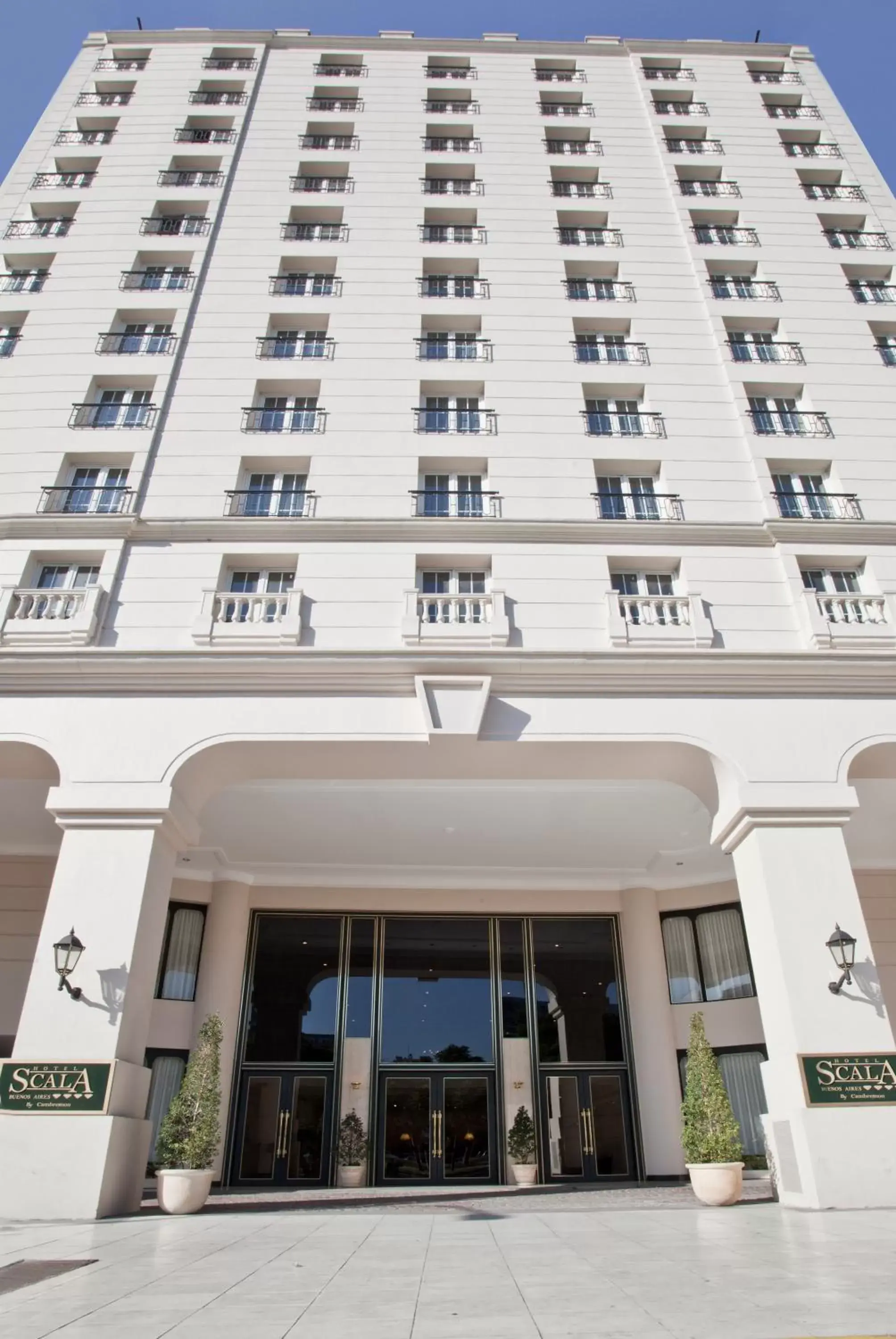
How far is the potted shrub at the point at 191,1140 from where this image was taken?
9906mm

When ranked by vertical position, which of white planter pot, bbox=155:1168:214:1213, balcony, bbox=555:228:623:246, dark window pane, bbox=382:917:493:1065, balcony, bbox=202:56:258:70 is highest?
balcony, bbox=202:56:258:70

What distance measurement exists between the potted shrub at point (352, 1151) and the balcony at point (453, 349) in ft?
51.1

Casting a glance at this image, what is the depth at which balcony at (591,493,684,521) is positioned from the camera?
14.8 metres

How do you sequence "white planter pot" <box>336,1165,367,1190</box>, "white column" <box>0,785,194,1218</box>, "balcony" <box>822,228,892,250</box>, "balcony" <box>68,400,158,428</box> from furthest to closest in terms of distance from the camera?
1. "balcony" <box>822,228,892,250</box>
2. "balcony" <box>68,400,158,428</box>
3. "white planter pot" <box>336,1165,367,1190</box>
4. "white column" <box>0,785,194,1218</box>

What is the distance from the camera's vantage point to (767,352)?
57.8ft

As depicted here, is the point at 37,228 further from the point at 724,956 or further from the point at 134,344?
the point at 724,956

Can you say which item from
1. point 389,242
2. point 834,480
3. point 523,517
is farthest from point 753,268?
point 523,517

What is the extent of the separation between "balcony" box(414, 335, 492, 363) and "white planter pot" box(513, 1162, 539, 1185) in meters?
16.2

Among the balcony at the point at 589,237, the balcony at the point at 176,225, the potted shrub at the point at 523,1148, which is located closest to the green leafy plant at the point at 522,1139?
the potted shrub at the point at 523,1148

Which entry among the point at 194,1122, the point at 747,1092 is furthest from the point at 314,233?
the point at 747,1092

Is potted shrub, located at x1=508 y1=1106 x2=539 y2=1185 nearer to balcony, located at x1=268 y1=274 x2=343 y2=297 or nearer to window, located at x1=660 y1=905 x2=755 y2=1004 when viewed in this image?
window, located at x1=660 y1=905 x2=755 y2=1004

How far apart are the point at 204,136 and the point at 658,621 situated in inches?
769

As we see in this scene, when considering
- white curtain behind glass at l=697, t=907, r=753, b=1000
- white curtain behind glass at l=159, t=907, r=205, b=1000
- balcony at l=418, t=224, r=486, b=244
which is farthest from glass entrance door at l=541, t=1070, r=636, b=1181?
balcony at l=418, t=224, r=486, b=244

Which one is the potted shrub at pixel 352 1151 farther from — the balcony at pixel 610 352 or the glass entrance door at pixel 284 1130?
the balcony at pixel 610 352
